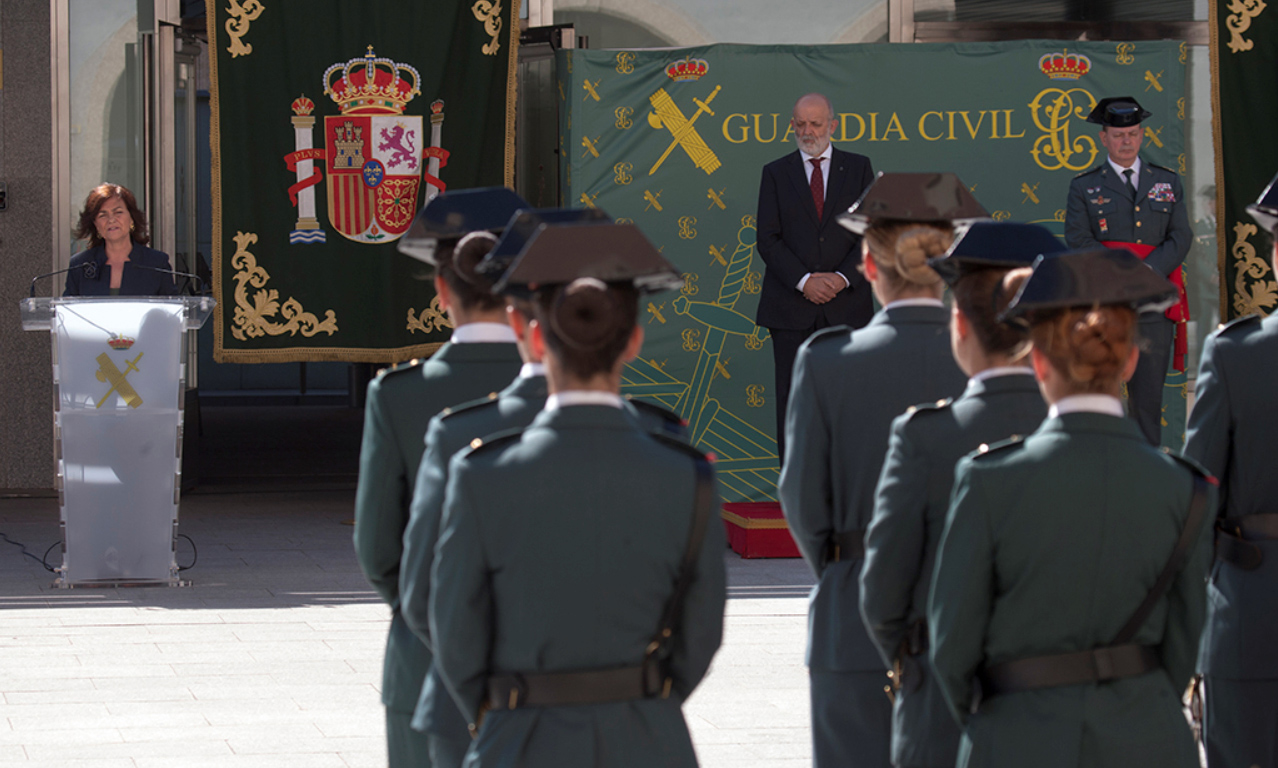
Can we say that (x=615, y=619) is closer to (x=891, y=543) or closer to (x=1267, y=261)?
(x=891, y=543)

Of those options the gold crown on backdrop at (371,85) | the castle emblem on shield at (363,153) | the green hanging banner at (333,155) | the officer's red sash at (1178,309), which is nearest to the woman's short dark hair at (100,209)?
the green hanging banner at (333,155)

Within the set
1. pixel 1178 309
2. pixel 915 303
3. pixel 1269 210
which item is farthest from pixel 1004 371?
pixel 1178 309

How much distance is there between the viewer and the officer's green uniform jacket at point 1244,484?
11.6 feet

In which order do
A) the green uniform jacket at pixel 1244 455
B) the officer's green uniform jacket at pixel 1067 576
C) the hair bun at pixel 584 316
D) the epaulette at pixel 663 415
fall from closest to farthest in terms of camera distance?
1. the hair bun at pixel 584 316
2. the officer's green uniform jacket at pixel 1067 576
3. the epaulette at pixel 663 415
4. the green uniform jacket at pixel 1244 455

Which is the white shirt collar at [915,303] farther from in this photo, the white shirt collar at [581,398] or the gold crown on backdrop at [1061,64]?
the gold crown on backdrop at [1061,64]

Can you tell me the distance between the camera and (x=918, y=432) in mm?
2955

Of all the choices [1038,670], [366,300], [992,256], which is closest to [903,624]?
[1038,670]

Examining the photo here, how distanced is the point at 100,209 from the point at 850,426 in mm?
5361

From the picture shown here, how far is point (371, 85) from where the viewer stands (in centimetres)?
872

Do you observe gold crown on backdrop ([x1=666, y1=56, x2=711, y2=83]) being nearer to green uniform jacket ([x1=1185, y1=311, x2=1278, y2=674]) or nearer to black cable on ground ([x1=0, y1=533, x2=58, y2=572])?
black cable on ground ([x1=0, y1=533, x2=58, y2=572])

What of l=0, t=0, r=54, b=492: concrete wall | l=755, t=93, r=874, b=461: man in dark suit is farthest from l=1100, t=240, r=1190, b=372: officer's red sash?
l=0, t=0, r=54, b=492: concrete wall

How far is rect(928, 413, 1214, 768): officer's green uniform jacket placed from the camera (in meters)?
2.54

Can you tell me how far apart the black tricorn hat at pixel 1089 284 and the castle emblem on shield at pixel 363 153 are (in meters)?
6.39

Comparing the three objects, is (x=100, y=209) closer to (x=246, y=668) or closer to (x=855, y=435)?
(x=246, y=668)
